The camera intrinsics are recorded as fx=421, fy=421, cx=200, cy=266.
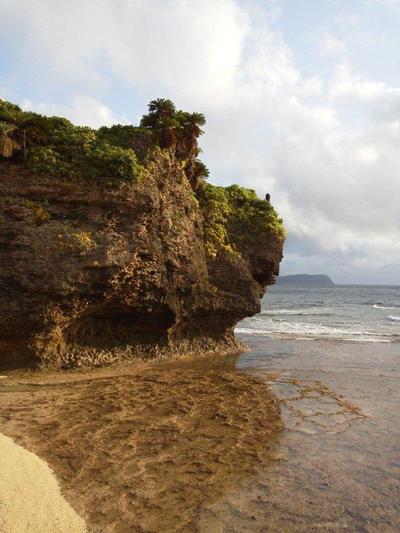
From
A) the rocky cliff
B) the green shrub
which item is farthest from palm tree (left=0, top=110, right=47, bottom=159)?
the rocky cliff

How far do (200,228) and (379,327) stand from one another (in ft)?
84.8

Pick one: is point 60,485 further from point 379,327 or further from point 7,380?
point 379,327

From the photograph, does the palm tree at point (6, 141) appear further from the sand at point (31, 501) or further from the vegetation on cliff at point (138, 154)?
the sand at point (31, 501)

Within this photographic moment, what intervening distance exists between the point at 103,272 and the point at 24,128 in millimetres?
Result: 6696

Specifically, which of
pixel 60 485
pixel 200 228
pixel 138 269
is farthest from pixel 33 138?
pixel 60 485

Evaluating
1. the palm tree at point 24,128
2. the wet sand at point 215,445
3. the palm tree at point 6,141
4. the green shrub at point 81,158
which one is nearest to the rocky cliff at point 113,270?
the green shrub at point 81,158

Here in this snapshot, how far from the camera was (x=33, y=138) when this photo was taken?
17422 mm

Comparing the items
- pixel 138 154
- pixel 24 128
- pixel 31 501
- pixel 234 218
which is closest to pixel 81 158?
pixel 24 128

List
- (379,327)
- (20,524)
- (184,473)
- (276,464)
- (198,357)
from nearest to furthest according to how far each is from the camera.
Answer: (20,524)
(184,473)
(276,464)
(198,357)
(379,327)

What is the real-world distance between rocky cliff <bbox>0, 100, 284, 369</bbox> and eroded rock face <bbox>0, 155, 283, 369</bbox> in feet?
0.14

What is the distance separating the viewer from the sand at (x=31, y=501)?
597cm

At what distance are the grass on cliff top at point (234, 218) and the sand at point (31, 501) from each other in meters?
16.2

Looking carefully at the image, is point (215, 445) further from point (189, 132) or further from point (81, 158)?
point (189, 132)

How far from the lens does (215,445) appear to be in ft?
33.2
